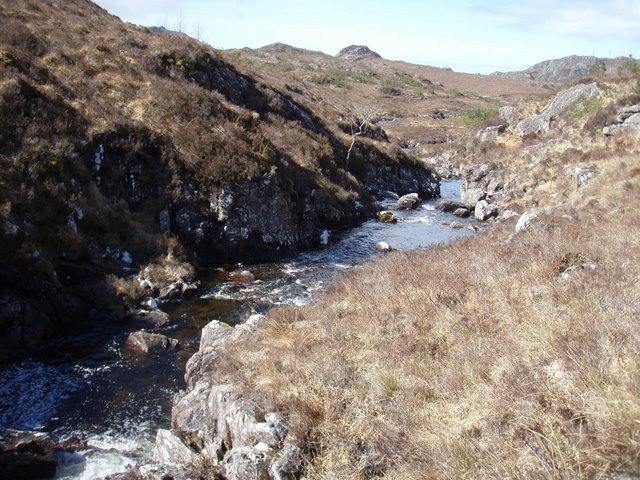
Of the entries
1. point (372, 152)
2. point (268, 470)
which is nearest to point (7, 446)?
point (268, 470)

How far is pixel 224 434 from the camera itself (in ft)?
25.2

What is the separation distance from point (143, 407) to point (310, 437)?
20.2 ft

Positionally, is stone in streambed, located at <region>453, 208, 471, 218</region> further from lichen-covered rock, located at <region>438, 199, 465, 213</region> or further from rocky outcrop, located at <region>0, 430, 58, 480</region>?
rocky outcrop, located at <region>0, 430, 58, 480</region>

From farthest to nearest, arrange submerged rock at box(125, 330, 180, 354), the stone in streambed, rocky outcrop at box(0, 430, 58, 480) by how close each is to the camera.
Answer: the stone in streambed → submerged rock at box(125, 330, 180, 354) → rocky outcrop at box(0, 430, 58, 480)

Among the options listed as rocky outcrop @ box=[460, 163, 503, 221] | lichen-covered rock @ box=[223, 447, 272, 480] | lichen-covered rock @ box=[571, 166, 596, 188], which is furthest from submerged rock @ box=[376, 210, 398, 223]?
lichen-covered rock @ box=[223, 447, 272, 480]

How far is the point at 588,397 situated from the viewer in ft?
15.3

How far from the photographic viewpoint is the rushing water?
9.64 m

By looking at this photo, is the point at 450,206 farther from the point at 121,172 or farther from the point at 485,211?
the point at 121,172

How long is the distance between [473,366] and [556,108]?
4798cm

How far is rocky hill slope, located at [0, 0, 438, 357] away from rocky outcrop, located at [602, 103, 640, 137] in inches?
696

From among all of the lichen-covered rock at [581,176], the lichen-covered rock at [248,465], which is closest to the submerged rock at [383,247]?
the lichen-covered rock at [581,176]

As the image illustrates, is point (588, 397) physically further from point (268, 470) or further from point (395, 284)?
point (395, 284)

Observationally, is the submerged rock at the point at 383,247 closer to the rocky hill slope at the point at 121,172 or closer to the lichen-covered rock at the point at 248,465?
the rocky hill slope at the point at 121,172

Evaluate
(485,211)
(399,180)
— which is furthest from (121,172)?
(399,180)
